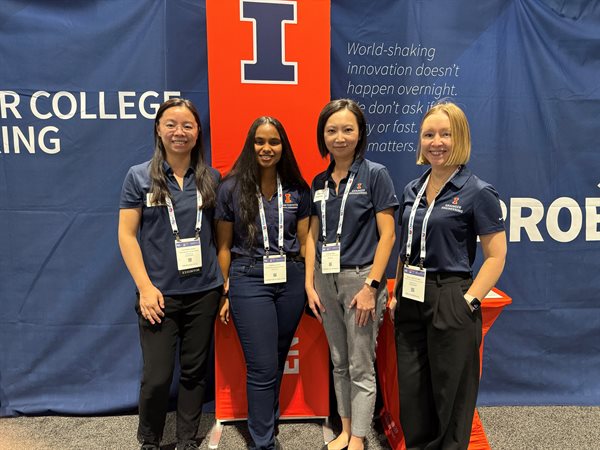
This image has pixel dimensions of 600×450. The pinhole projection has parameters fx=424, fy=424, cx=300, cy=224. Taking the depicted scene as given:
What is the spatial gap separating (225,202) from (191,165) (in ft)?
0.74

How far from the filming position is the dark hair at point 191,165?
5.65 feet

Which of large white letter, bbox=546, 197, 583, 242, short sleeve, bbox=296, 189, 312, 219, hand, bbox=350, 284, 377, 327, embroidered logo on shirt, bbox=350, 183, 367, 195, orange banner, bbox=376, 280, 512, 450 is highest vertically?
embroidered logo on shirt, bbox=350, 183, 367, 195

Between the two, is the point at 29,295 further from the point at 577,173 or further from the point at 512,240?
the point at 577,173

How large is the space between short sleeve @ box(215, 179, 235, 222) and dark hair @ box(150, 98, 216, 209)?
3 cm

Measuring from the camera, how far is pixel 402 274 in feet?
5.50

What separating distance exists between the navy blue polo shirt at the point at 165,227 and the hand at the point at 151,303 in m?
0.03

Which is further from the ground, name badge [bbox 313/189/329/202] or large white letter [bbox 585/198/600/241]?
name badge [bbox 313/189/329/202]

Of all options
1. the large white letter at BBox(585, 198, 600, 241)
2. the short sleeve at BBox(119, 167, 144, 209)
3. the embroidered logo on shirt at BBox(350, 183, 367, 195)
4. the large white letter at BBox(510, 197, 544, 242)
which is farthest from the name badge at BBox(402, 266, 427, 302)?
the large white letter at BBox(585, 198, 600, 241)

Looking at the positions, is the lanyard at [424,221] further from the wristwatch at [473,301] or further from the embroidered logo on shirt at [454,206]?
the wristwatch at [473,301]

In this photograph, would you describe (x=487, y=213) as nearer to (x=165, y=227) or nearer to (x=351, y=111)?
(x=351, y=111)

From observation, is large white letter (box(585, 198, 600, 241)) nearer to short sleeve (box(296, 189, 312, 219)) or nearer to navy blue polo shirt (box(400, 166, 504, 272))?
navy blue polo shirt (box(400, 166, 504, 272))

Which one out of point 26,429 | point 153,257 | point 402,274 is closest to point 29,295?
point 26,429

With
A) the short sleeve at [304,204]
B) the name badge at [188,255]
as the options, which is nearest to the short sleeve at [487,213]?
the short sleeve at [304,204]

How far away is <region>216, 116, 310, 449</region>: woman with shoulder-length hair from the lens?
181 centimetres
